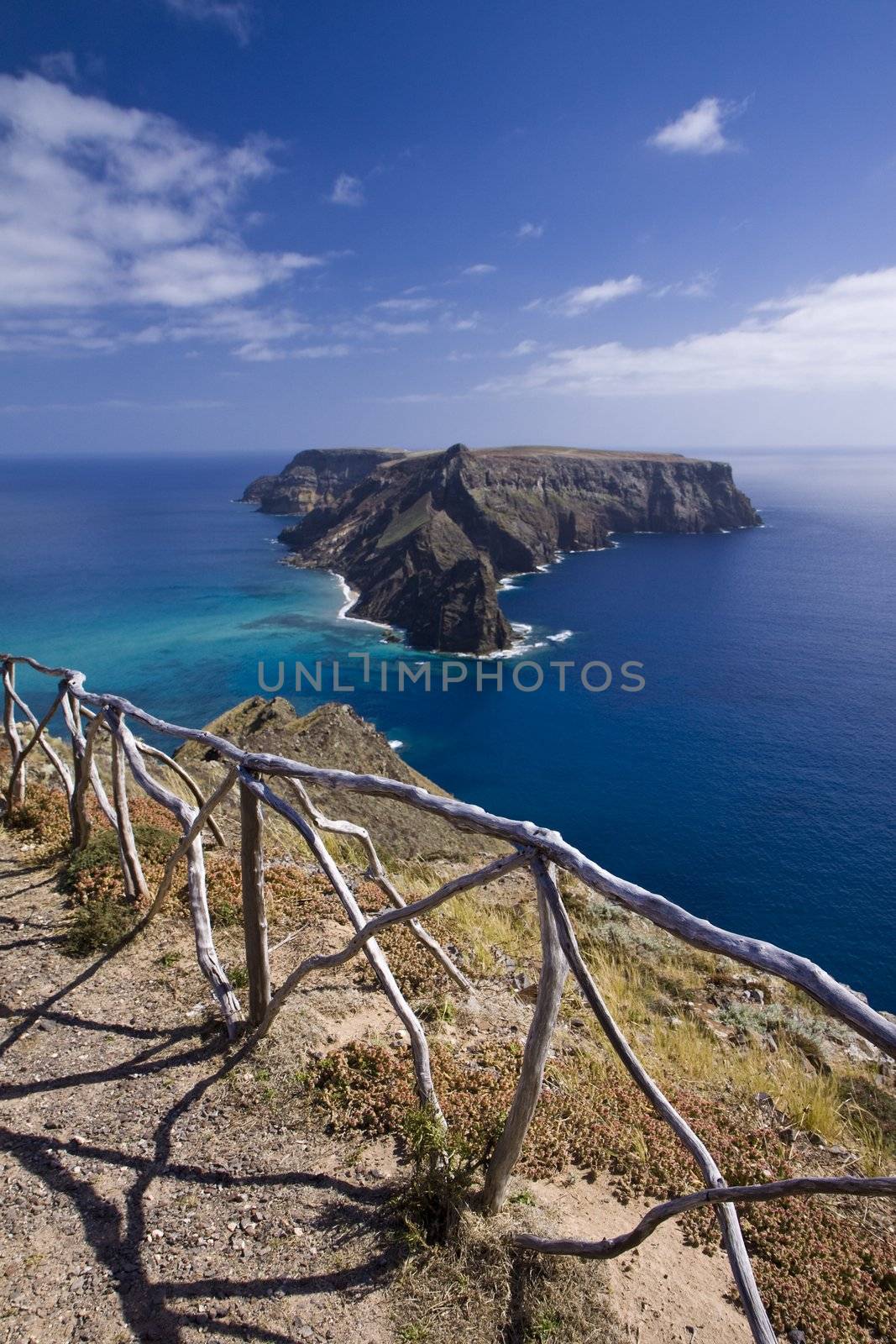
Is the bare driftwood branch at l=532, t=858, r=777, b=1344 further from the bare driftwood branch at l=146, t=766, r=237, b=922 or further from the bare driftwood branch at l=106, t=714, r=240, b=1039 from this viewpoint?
the bare driftwood branch at l=106, t=714, r=240, b=1039

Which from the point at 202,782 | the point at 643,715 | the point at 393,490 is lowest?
the point at 643,715

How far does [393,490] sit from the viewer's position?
135m

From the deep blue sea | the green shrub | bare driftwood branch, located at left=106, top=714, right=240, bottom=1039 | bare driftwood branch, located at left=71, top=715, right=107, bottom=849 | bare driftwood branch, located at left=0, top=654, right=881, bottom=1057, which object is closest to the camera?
bare driftwood branch, located at left=0, top=654, right=881, bottom=1057

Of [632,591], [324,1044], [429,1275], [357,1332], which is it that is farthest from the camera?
[632,591]

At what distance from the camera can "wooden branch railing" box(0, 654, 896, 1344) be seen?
2857mm

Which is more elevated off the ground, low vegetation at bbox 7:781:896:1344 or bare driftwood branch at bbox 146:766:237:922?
bare driftwood branch at bbox 146:766:237:922

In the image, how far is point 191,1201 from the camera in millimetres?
4105

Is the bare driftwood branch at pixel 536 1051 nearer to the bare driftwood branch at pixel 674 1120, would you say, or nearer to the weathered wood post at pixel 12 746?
the bare driftwood branch at pixel 674 1120

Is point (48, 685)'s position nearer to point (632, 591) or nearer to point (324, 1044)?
point (324, 1044)

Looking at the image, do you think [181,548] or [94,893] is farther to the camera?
[181,548]

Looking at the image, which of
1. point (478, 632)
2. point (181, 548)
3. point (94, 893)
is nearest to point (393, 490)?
point (181, 548)

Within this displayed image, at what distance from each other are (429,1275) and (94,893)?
539 cm

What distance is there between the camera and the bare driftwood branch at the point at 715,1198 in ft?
8.71

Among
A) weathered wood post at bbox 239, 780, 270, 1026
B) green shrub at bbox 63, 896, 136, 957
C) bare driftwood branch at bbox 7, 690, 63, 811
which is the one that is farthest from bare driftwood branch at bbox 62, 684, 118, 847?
weathered wood post at bbox 239, 780, 270, 1026
